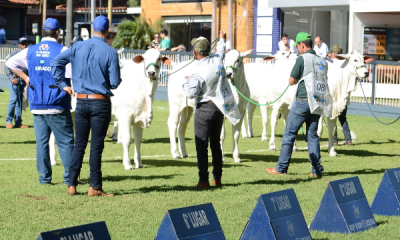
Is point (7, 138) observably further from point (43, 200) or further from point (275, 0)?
point (275, 0)

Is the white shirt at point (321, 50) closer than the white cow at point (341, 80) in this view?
No

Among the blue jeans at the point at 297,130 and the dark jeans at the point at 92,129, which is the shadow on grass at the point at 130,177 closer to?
the dark jeans at the point at 92,129

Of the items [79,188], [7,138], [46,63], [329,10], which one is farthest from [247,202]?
[329,10]

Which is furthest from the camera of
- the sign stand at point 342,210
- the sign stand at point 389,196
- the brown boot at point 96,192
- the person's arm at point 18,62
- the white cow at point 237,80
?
the white cow at point 237,80

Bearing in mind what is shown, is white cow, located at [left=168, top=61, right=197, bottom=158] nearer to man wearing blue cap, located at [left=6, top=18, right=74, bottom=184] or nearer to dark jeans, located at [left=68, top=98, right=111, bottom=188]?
man wearing blue cap, located at [left=6, top=18, right=74, bottom=184]

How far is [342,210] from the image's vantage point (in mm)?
6777

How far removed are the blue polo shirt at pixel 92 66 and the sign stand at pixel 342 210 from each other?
3061 millimetres

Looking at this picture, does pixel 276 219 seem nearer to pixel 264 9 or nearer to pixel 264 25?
pixel 264 25

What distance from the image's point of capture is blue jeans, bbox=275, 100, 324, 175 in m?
10.2

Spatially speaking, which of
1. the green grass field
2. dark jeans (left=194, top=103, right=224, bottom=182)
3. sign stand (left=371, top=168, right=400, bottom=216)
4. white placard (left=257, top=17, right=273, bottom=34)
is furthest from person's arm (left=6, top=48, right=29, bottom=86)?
white placard (left=257, top=17, right=273, bottom=34)

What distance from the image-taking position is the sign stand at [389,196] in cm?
768

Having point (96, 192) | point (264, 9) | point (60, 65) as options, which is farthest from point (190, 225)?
point (264, 9)

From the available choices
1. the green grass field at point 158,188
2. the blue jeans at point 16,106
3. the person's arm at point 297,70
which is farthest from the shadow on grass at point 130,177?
the blue jeans at point 16,106

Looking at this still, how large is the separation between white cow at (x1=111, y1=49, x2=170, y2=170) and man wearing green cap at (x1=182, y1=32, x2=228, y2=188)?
223 cm
